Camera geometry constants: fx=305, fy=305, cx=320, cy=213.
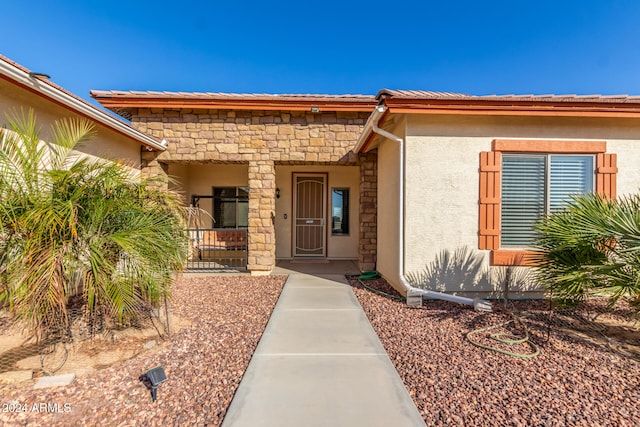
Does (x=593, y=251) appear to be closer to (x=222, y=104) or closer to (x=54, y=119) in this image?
(x=222, y=104)

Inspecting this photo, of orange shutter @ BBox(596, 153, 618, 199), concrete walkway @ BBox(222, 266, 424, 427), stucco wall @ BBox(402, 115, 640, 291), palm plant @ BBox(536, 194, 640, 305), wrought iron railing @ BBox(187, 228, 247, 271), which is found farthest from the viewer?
wrought iron railing @ BBox(187, 228, 247, 271)

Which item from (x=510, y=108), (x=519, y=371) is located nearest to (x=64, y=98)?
(x=519, y=371)

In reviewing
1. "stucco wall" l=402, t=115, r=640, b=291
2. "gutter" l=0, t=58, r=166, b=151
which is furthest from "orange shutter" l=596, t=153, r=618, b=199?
"gutter" l=0, t=58, r=166, b=151

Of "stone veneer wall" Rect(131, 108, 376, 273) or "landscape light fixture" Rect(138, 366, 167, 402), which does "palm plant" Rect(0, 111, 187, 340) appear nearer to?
"landscape light fixture" Rect(138, 366, 167, 402)

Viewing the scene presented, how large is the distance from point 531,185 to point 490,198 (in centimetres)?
76

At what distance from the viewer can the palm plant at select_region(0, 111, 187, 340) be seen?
2.72m

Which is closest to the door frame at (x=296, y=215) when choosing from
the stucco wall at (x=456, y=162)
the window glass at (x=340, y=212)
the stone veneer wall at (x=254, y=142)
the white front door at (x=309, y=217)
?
the white front door at (x=309, y=217)

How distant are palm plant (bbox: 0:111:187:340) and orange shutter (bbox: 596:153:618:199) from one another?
21.3ft

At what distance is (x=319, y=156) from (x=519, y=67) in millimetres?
12556

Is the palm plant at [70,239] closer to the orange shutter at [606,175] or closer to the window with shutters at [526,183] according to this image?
the window with shutters at [526,183]

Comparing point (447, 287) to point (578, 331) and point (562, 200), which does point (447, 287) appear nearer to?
point (578, 331)

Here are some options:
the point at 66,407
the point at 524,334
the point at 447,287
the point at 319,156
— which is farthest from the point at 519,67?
the point at 66,407

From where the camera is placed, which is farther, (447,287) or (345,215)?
(345,215)

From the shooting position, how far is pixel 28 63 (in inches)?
155
